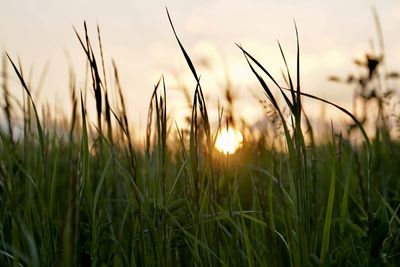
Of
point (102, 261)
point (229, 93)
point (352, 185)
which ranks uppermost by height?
point (229, 93)

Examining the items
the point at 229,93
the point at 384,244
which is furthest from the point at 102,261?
the point at 229,93

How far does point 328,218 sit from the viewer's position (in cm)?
131

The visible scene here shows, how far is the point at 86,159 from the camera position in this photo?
130cm

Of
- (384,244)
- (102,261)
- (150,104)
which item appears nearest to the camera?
(384,244)

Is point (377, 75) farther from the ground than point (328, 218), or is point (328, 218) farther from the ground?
point (377, 75)

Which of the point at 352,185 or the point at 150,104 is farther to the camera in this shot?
the point at 352,185

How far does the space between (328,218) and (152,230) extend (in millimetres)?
424

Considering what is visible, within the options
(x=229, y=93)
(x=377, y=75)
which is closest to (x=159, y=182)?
(x=229, y=93)

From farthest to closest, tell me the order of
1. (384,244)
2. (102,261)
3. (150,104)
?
(102,261) → (150,104) → (384,244)

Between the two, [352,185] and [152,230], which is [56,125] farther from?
[152,230]

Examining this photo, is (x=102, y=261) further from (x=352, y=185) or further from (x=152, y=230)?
(x=352, y=185)

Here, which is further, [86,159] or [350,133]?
[350,133]

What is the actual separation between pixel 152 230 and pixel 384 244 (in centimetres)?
53

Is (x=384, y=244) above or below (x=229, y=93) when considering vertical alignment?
below
